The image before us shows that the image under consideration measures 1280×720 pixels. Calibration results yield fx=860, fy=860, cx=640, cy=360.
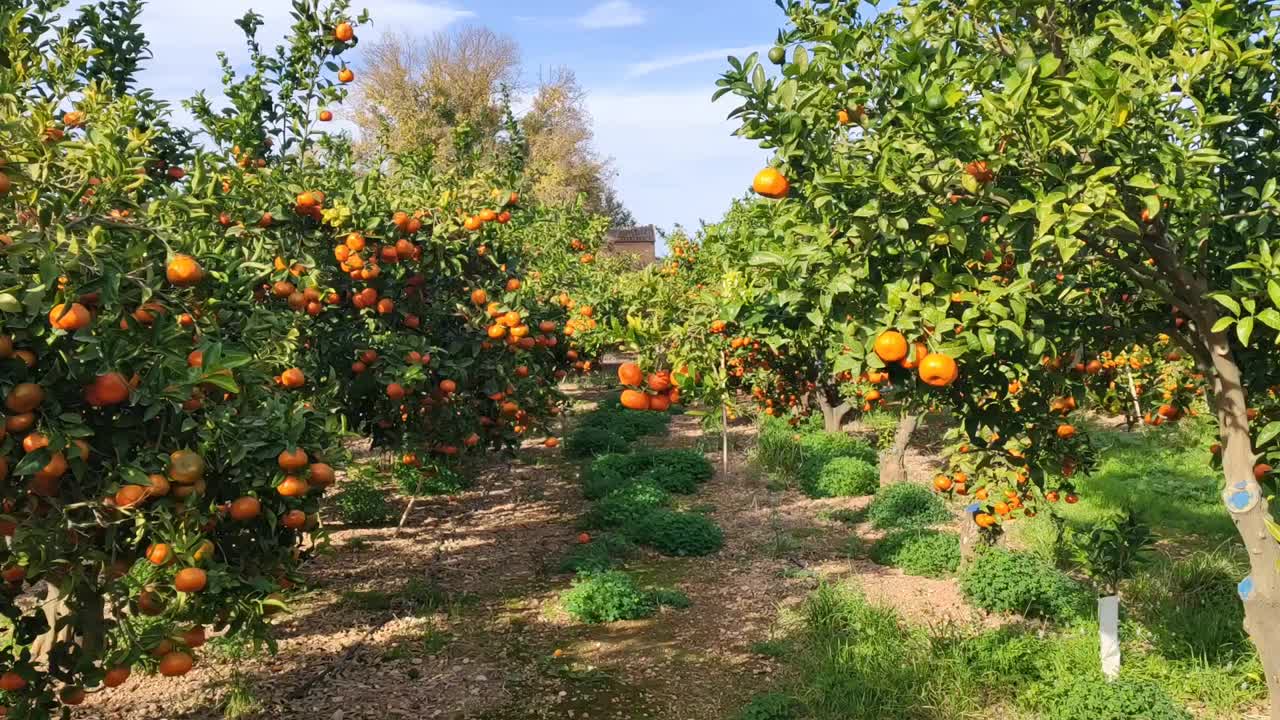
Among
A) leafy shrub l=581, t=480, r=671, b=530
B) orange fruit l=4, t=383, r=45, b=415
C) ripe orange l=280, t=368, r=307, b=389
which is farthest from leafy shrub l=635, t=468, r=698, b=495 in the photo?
orange fruit l=4, t=383, r=45, b=415

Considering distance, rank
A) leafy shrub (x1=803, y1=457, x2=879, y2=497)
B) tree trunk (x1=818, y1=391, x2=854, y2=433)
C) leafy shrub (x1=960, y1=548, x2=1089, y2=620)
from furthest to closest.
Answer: tree trunk (x1=818, y1=391, x2=854, y2=433) < leafy shrub (x1=803, y1=457, x2=879, y2=497) < leafy shrub (x1=960, y1=548, x2=1089, y2=620)

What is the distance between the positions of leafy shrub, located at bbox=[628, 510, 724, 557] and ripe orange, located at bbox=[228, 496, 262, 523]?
6.00 meters

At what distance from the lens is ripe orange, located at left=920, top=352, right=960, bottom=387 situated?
104 inches

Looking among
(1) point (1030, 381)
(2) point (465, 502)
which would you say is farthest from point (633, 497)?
(1) point (1030, 381)

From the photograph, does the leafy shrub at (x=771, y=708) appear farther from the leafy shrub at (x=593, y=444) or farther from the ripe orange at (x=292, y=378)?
the leafy shrub at (x=593, y=444)

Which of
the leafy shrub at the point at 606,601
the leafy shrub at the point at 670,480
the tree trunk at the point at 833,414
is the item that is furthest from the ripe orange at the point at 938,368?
the tree trunk at the point at 833,414

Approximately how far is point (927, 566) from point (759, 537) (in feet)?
6.16

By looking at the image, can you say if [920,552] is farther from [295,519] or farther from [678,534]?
[295,519]

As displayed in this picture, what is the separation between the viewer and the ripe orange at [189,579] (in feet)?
8.34

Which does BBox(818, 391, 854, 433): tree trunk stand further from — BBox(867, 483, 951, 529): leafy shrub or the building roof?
the building roof

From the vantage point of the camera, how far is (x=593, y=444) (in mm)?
13141

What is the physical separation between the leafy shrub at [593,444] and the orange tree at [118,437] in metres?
9.83

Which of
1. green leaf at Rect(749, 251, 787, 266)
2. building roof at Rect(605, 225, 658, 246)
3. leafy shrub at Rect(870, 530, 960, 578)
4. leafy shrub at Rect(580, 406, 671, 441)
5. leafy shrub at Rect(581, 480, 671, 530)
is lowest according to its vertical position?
leafy shrub at Rect(870, 530, 960, 578)

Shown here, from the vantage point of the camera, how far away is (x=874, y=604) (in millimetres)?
6551
